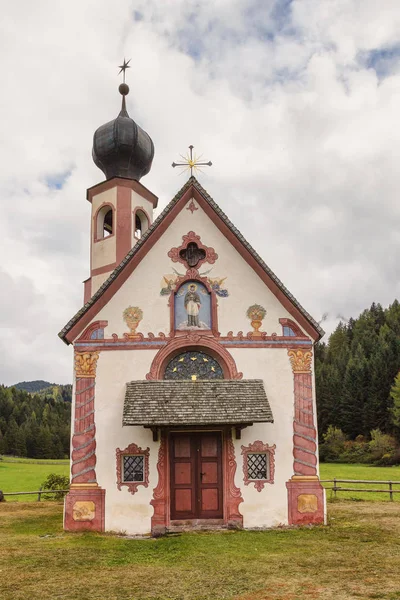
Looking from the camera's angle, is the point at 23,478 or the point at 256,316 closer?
the point at 256,316

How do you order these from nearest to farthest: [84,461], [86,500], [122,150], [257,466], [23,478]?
[86,500]
[84,461]
[257,466]
[122,150]
[23,478]

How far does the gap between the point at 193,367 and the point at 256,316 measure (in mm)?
2312

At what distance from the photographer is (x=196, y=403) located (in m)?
15.8

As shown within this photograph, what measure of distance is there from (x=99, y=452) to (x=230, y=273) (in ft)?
20.4

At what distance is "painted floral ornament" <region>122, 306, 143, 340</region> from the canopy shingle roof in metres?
1.40

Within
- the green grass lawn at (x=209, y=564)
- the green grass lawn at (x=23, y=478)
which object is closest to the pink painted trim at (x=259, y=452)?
the green grass lawn at (x=209, y=564)

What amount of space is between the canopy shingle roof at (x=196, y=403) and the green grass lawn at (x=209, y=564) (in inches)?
113

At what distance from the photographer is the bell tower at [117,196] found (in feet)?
79.9

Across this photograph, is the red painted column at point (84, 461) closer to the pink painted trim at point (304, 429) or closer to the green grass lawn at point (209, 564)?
the green grass lawn at point (209, 564)

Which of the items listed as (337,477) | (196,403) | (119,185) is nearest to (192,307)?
(196,403)

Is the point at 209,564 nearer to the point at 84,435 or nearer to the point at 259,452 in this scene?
the point at 259,452

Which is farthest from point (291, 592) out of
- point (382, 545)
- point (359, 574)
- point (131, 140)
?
point (131, 140)

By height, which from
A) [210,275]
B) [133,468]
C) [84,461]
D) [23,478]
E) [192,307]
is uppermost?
[210,275]

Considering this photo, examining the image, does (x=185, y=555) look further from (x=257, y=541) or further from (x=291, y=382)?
(x=291, y=382)
